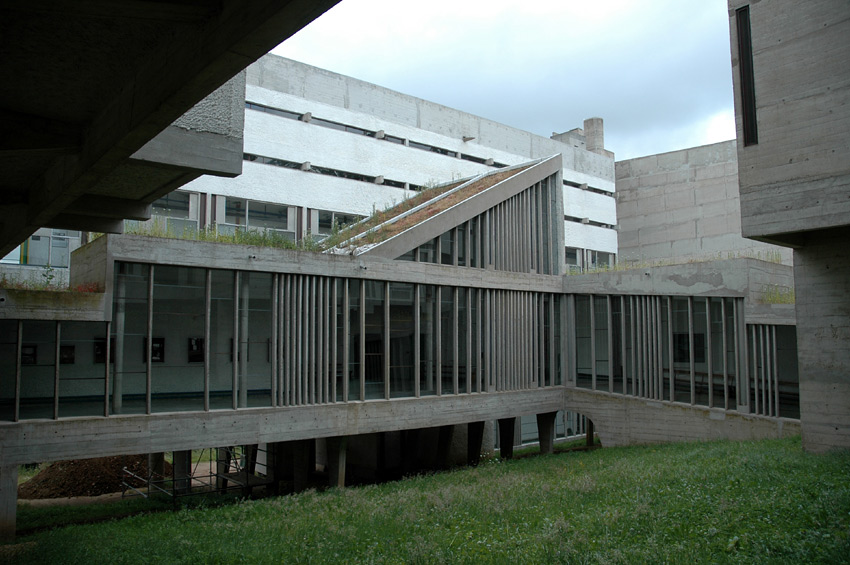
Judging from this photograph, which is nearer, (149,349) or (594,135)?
(149,349)

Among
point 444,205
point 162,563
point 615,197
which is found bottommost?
point 162,563

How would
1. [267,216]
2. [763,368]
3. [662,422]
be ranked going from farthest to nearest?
[267,216] < [662,422] < [763,368]

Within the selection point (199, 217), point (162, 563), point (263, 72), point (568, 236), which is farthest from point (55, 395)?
point (568, 236)

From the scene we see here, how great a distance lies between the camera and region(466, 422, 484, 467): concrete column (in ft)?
80.2

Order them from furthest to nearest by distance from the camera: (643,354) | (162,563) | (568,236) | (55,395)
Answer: (568,236), (643,354), (55,395), (162,563)

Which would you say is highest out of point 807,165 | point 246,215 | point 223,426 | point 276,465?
point 246,215

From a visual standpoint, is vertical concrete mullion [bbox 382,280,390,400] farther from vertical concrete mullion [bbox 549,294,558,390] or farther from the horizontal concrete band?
vertical concrete mullion [bbox 549,294,558,390]

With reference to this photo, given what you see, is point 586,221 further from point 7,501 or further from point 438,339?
point 7,501

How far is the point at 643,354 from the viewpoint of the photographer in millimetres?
21703

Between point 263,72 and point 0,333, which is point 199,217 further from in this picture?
point 0,333

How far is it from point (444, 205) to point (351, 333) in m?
6.37

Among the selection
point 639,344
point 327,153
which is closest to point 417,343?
point 639,344

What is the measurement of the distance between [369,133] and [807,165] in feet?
71.7

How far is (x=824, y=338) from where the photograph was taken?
46.8ft
